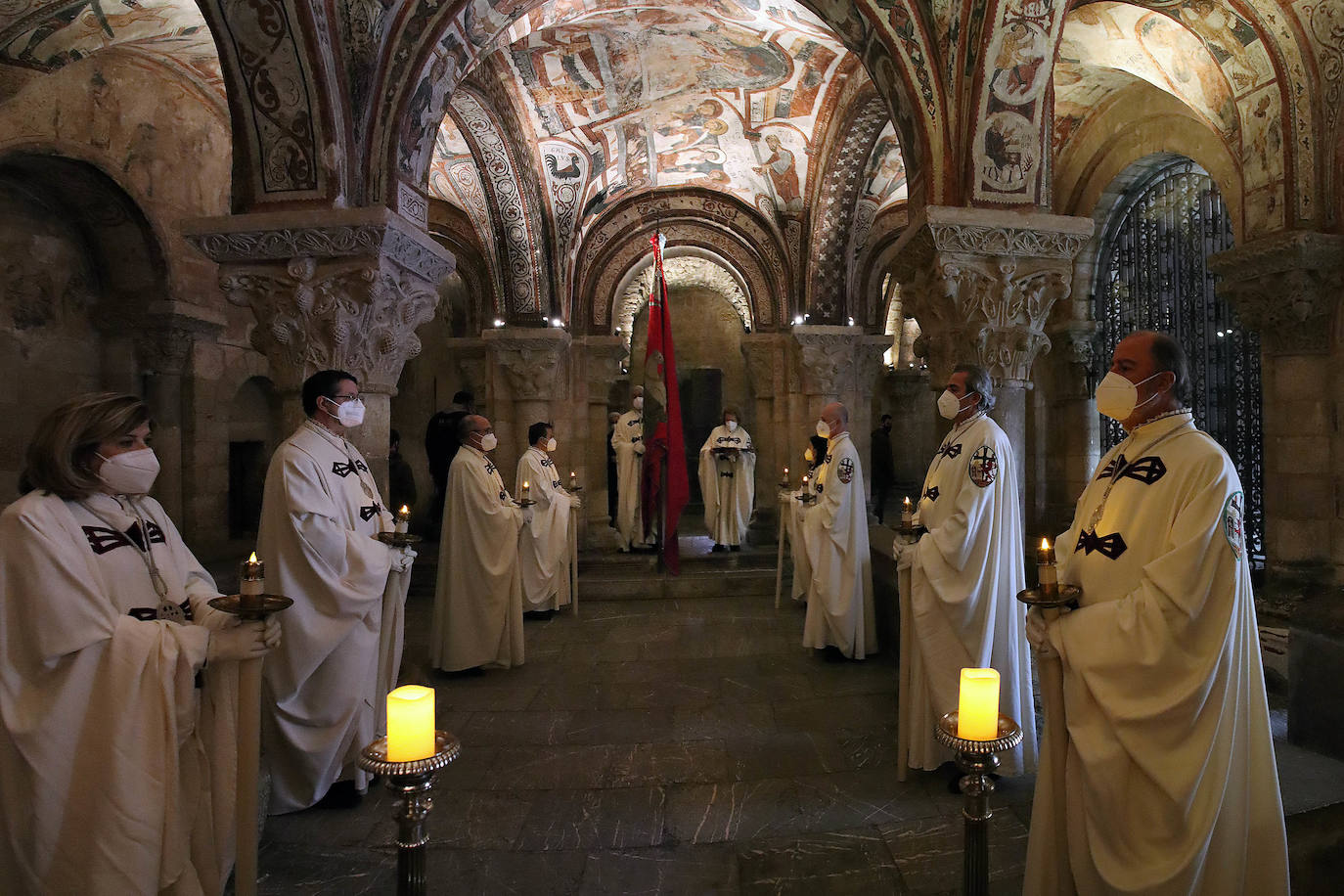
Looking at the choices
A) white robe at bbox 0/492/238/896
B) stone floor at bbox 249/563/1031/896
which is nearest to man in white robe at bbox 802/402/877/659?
stone floor at bbox 249/563/1031/896

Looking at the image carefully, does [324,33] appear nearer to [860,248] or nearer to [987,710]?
[987,710]

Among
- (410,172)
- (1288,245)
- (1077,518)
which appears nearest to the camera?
(1077,518)

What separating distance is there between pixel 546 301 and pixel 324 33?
625cm

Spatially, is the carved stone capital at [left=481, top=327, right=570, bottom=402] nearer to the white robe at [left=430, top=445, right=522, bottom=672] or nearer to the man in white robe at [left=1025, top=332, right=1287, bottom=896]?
the white robe at [left=430, top=445, right=522, bottom=672]

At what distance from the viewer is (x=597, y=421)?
1360 cm

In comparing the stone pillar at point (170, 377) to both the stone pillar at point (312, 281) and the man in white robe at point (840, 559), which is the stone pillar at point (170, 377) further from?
the man in white robe at point (840, 559)

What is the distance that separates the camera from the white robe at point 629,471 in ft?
35.8

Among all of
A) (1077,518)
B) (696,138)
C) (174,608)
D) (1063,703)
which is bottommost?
(1063,703)

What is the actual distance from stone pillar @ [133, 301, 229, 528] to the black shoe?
20.9 feet

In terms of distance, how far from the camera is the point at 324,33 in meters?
4.87

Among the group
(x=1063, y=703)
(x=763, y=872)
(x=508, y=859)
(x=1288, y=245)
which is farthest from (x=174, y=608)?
(x=1288, y=245)

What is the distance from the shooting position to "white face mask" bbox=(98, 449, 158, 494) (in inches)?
84.0

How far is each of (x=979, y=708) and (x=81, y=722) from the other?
2260 mm

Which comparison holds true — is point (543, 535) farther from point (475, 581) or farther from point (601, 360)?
point (601, 360)
